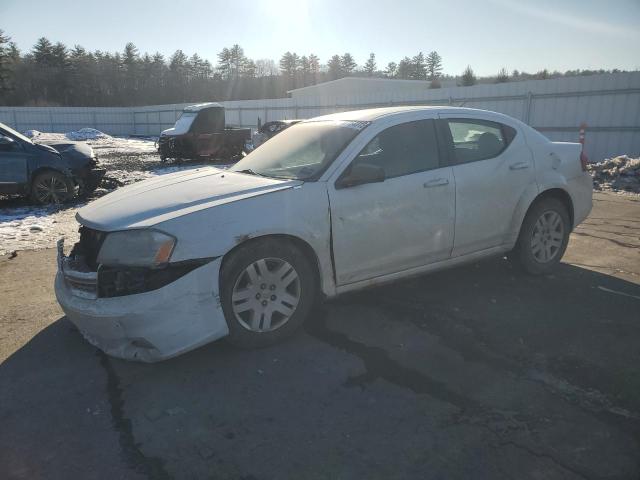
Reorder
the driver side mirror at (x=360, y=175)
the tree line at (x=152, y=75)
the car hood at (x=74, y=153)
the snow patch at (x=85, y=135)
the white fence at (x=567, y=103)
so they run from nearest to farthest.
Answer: the driver side mirror at (x=360, y=175), the car hood at (x=74, y=153), the white fence at (x=567, y=103), the snow patch at (x=85, y=135), the tree line at (x=152, y=75)

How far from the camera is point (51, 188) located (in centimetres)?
942

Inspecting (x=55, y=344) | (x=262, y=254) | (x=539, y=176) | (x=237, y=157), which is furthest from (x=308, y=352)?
(x=237, y=157)

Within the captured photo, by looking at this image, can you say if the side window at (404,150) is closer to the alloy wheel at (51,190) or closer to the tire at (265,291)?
the tire at (265,291)

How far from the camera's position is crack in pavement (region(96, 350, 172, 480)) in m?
2.30

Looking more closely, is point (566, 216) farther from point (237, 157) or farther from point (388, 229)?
point (237, 157)

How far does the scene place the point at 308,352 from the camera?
345 centimetres

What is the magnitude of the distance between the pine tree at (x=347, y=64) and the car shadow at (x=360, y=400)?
321 feet

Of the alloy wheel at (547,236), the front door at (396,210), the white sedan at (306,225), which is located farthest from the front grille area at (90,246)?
the alloy wheel at (547,236)

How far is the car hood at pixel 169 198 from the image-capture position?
10.7ft

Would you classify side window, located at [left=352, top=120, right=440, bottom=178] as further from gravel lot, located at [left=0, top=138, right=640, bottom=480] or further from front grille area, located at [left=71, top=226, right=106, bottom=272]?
front grille area, located at [left=71, top=226, right=106, bottom=272]

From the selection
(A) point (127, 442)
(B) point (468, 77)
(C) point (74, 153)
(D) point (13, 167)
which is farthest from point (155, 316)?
(B) point (468, 77)

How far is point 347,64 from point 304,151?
99211 millimetres

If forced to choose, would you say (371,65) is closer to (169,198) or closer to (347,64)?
(347,64)

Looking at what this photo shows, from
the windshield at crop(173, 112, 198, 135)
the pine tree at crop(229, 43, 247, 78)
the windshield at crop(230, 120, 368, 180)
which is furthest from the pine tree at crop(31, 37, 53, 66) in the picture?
the windshield at crop(230, 120, 368, 180)
